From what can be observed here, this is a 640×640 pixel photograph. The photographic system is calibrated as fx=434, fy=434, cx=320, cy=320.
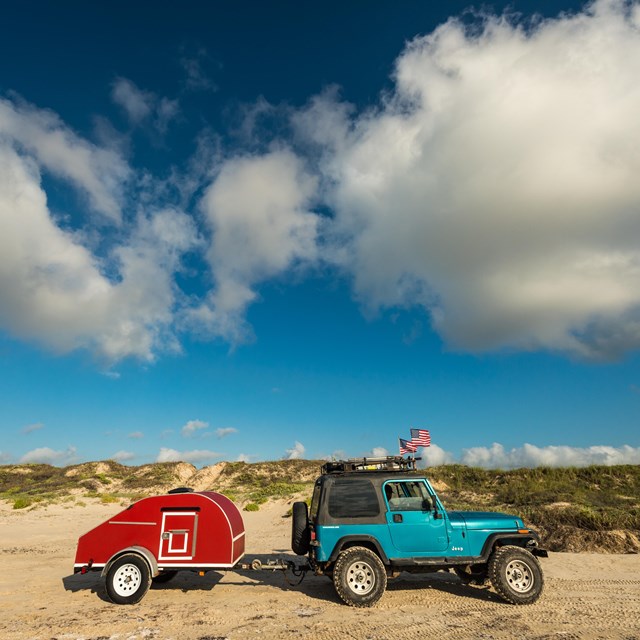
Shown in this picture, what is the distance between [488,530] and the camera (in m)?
8.60

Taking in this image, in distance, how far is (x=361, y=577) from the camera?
8.32 m

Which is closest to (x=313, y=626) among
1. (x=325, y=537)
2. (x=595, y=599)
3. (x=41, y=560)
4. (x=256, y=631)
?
(x=256, y=631)

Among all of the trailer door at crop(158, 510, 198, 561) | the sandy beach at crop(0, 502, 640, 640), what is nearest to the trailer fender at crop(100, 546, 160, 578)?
the trailer door at crop(158, 510, 198, 561)

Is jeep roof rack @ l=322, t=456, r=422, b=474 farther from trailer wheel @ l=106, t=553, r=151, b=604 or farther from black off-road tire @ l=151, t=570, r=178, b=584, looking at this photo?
black off-road tire @ l=151, t=570, r=178, b=584

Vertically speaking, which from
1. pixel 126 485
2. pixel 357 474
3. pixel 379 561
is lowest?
pixel 379 561

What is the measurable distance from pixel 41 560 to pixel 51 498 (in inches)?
774

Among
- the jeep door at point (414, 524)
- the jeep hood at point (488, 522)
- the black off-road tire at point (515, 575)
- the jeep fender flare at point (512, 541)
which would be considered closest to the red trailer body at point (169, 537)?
the jeep door at point (414, 524)

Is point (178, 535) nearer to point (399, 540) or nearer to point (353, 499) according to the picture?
point (353, 499)

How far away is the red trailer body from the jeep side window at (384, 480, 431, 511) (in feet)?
11.0

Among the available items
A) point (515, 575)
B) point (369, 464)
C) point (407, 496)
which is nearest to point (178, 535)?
point (369, 464)

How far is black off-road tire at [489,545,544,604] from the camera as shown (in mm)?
8242

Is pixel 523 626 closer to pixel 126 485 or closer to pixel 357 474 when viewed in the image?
pixel 357 474

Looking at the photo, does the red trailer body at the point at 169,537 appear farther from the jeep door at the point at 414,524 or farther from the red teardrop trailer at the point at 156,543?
the jeep door at the point at 414,524

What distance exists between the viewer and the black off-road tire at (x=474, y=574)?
8750mm
